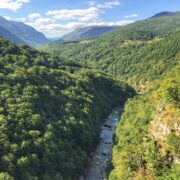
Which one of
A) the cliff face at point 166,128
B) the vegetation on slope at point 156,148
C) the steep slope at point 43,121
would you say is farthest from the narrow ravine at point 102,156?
the cliff face at point 166,128

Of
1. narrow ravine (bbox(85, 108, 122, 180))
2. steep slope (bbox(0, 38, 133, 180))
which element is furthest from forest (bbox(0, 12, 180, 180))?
narrow ravine (bbox(85, 108, 122, 180))

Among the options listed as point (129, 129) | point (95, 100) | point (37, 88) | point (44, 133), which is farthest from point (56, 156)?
point (95, 100)

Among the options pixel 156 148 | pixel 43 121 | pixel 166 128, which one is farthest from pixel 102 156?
pixel 166 128

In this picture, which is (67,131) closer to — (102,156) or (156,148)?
(102,156)

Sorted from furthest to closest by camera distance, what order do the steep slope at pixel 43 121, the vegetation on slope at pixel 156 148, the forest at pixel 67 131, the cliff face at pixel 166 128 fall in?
the steep slope at pixel 43 121 < the forest at pixel 67 131 < the cliff face at pixel 166 128 < the vegetation on slope at pixel 156 148

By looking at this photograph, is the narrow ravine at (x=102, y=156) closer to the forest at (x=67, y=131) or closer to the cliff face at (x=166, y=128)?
the forest at (x=67, y=131)

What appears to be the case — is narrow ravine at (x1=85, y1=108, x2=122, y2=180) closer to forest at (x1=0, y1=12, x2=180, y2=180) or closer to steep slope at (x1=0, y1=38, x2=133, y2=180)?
forest at (x1=0, y1=12, x2=180, y2=180)
